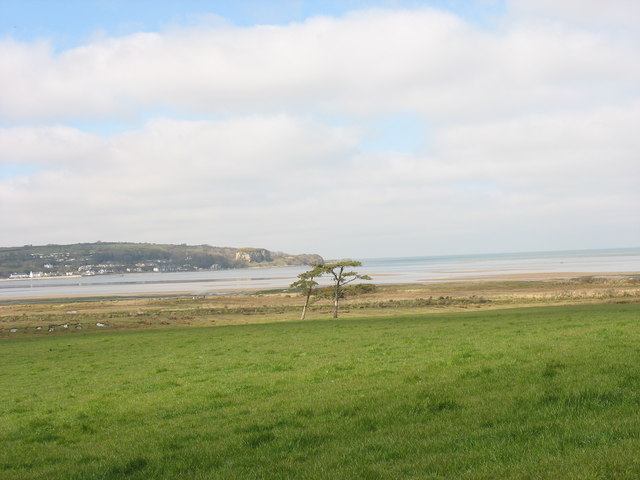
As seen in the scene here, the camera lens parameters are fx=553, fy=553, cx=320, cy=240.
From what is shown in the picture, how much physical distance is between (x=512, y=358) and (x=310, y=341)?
45.8 ft

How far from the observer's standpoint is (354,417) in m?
10.1

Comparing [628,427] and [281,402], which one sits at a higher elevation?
[628,427]

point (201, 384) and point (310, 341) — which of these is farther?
point (310, 341)

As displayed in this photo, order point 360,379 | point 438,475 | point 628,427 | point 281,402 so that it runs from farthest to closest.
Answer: point 360,379 → point 281,402 → point 628,427 → point 438,475

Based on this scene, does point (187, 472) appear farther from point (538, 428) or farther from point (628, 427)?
point (628, 427)

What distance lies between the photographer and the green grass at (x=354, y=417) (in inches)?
290

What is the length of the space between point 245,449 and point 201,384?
25.9 feet

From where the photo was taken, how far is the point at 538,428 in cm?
827

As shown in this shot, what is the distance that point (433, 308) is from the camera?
6450 centimetres

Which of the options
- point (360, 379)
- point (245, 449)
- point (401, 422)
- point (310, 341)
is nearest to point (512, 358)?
point (360, 379)

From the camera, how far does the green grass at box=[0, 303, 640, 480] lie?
736 cm

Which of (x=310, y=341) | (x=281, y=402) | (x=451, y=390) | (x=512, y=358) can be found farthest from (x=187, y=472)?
(x=310, y=341)

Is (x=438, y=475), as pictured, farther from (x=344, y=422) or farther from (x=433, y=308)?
(x=433, y=308)

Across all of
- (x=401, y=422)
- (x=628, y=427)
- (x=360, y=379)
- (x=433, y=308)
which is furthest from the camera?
(x=433, y=308)
